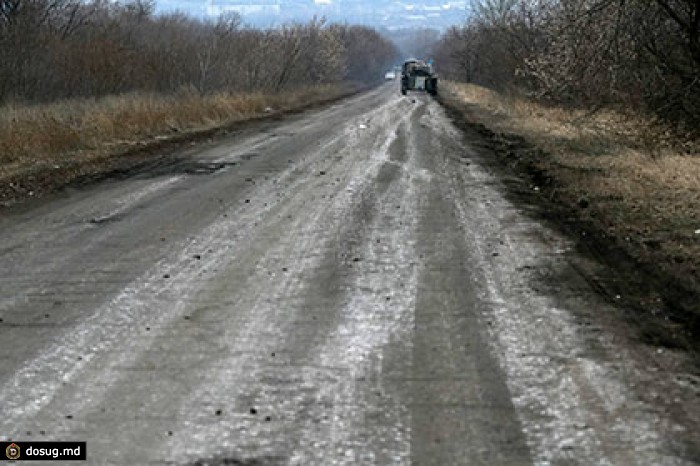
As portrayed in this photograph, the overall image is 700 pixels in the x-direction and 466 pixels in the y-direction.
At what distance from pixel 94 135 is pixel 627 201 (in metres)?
12.7

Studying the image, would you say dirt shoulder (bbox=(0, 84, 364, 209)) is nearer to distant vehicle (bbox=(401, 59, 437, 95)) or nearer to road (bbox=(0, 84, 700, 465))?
road (bbox=(0, 84, 700, 465))

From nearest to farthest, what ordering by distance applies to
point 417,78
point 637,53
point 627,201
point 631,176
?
point 627,201 < point 631,176 < point 637,53 < point 417,78

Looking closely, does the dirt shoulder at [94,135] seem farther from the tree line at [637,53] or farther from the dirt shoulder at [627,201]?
the tree line at [637,53]

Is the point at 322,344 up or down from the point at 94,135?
down

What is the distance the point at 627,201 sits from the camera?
9820 millimetres

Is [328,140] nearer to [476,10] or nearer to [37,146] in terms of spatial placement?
[37,146]

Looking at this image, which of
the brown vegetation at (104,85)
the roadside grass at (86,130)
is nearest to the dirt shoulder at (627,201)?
the roadside grass at (86,130)

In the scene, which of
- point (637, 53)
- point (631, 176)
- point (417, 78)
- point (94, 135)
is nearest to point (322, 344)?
point (631, 176)

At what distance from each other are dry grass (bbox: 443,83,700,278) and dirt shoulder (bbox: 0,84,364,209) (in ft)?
24.0

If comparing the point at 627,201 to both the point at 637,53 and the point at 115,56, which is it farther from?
the point at 115,56

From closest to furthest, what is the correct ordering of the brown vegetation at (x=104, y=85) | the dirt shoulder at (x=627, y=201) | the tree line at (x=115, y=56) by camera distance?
the dirt shoulder at (x=627, y=201)
the brown vegetation at (x=104, y=85)
the tree line at (x=115, y=56)

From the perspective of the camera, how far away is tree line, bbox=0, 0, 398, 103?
24734mm

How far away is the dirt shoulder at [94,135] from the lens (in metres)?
12.7

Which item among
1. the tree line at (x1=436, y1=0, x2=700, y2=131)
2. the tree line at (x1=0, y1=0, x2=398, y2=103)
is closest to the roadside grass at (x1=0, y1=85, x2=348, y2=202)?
the tree line at (x1=0, y1=0, x2=398, y2=103)
